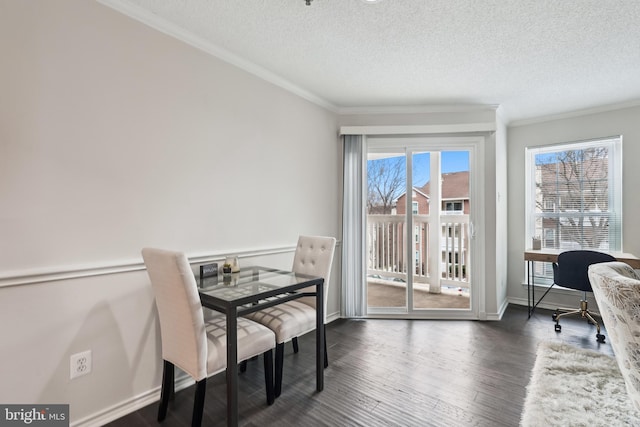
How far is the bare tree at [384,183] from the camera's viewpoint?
380 centimetres

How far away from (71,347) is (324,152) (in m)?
2.73

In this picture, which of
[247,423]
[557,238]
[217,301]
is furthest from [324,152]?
[557,238]

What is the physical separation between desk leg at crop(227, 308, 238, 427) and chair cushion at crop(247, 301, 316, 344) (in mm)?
483

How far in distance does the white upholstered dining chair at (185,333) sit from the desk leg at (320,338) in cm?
42

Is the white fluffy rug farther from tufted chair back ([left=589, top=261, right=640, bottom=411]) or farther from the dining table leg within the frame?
the dining table leg

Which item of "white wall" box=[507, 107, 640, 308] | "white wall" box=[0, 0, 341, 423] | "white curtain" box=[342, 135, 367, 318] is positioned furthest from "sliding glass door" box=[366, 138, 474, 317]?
"white wall" box=[0, 0, 341, 423]

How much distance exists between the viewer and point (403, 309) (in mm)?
3727

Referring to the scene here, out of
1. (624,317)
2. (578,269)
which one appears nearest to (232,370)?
(624,317)

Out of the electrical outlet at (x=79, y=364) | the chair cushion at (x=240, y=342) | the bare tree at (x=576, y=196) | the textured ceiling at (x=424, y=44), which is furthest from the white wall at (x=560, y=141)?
the electrical outlet at (x=79, y=364)

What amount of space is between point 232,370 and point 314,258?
1220 millimetres

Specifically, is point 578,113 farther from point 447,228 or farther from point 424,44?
point 424,44

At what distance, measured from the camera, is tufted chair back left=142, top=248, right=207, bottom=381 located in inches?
62.5

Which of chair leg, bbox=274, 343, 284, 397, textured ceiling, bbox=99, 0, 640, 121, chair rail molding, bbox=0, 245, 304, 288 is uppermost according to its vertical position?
textured ceiling, bbox=99, 0, 640, 121

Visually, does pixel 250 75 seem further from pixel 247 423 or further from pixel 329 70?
pixel 247 423
